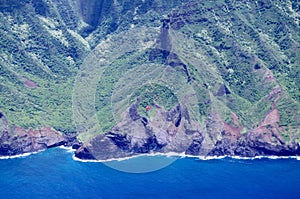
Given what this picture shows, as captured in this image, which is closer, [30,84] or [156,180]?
[156,180]

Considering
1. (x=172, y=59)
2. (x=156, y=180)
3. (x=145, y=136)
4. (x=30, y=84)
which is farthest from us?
(x=30, y=84)

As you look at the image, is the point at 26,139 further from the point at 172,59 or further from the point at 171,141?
the point at 172,59

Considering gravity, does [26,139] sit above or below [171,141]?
below

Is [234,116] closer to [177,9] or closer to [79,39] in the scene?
[177,9]

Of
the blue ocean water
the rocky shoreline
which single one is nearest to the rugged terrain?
the rocky shoreline

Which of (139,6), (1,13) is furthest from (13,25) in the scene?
(139,6)

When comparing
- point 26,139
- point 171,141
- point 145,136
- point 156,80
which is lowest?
point 26,139

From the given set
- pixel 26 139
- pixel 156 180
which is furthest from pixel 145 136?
pixel 26 139

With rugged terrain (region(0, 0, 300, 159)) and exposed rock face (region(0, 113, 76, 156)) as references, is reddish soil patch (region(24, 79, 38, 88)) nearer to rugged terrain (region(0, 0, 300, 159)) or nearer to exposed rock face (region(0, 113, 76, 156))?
rugged terrain (region(0, 0, 300, 159))
